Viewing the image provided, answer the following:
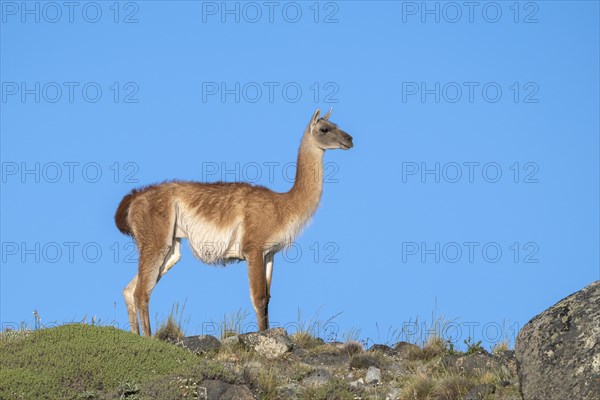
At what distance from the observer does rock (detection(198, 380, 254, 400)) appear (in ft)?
40.0

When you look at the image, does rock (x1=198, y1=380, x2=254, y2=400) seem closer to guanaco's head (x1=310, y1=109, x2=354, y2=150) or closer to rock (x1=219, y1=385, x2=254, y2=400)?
rock (x1=219, y1=385, x2=254, y2=400)

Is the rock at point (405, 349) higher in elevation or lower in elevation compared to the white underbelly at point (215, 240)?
lower

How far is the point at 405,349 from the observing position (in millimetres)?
16281

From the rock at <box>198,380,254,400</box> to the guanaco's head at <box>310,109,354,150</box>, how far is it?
7265 mm

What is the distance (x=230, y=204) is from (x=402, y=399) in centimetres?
690

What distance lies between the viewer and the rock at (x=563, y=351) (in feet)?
31.6

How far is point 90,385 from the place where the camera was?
497 inches

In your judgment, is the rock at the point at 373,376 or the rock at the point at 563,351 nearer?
the rock at the point at 563,351

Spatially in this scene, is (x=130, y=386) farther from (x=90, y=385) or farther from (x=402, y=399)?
(x=402, y=399)

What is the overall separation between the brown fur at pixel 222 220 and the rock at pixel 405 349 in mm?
2508

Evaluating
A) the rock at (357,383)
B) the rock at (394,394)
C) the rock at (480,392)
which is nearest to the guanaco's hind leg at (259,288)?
the rock at (357,383)

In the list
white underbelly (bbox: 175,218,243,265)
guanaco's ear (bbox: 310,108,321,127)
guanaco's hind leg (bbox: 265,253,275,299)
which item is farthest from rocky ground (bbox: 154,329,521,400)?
guanaco's ear (bbox: 310,108,321,127)

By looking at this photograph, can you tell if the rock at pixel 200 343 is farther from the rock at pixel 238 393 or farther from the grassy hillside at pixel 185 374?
the rock at pixel 238 393

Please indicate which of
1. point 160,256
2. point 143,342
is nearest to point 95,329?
point 143,342
